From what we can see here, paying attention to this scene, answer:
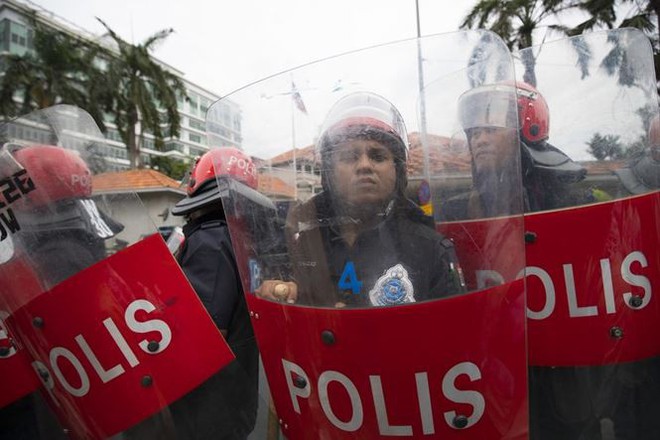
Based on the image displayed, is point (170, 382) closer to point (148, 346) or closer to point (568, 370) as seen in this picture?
point (148, 346)

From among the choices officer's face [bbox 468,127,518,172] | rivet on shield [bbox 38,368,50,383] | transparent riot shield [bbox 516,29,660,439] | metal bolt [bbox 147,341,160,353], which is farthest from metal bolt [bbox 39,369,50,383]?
transparent riot shield [bbox 516,29,660,439]

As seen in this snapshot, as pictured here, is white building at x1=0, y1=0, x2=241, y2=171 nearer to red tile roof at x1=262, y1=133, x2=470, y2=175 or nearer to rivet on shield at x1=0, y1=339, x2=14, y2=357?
red tile roof at x1=262, y1=133, x2=470, y2=175

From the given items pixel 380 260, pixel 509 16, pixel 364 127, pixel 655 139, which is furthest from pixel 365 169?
pixel 509 16

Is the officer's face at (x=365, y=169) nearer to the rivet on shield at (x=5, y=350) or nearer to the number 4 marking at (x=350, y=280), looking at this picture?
the number 4 marking at (x=350, y=280)

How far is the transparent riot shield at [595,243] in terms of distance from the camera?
1480 millimetres

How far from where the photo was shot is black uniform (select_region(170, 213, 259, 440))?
156cm

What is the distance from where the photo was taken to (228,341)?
2.18m

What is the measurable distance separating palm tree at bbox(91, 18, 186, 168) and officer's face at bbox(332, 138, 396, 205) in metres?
23.5

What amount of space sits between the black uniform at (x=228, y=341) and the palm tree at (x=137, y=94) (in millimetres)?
22301

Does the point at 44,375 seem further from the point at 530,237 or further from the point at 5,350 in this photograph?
the point at 530,237

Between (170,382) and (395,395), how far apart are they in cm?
73

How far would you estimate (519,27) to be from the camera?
68.8 ft

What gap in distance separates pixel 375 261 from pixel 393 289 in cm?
8

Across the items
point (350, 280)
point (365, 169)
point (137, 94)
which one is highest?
point (137, 94)
